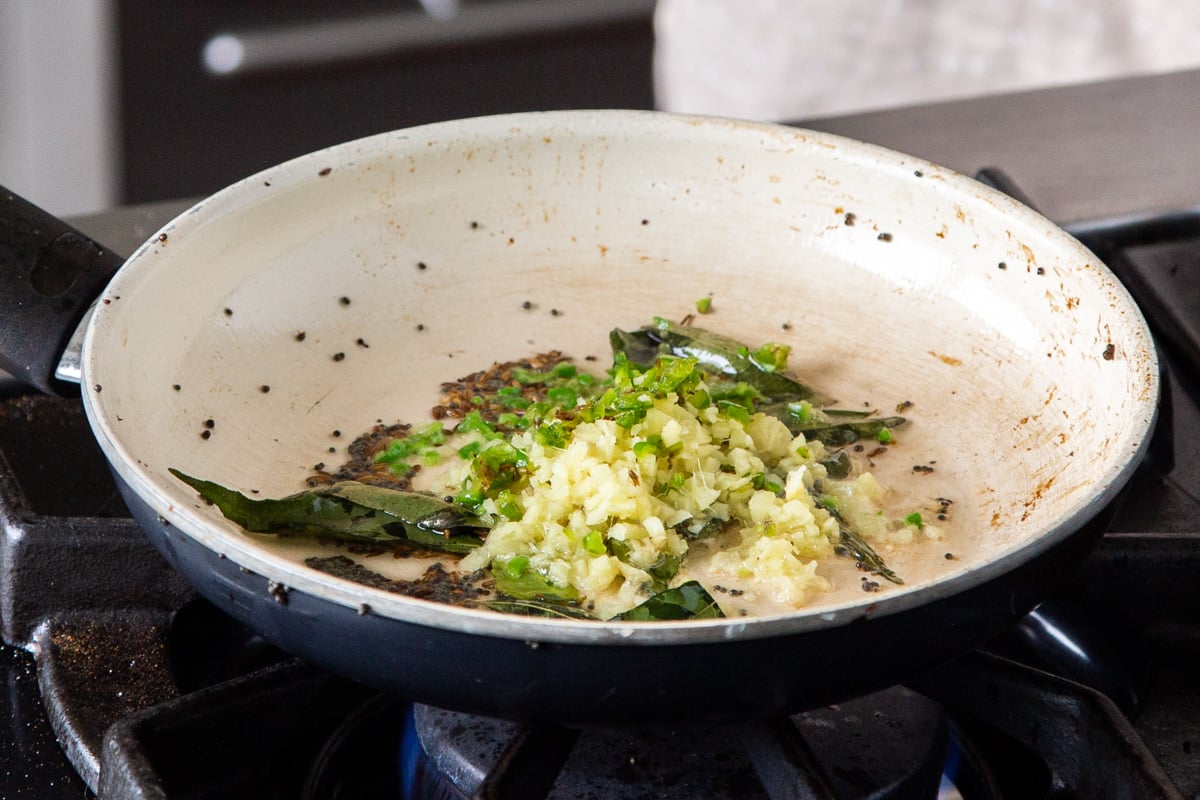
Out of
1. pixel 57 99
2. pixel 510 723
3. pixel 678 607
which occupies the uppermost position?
pixel 678 607

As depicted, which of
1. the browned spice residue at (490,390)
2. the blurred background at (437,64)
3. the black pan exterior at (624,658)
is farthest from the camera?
the blurred background at (437,64)

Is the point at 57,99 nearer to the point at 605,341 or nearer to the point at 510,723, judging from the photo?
the point at 605,341

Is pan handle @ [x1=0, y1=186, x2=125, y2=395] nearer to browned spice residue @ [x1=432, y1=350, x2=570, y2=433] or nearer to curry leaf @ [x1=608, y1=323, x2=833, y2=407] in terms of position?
browned spice residue @ [x1=432, y1=350, x2=570, y2=433]

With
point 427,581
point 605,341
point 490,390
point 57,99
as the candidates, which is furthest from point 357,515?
point 57,99

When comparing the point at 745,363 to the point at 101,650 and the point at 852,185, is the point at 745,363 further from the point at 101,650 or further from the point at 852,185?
the point at 101,650

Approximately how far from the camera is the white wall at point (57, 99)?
2.63m

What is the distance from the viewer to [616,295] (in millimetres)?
1042

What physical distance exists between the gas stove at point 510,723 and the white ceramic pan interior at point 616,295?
3.2 inches

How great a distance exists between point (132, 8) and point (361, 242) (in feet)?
6.63

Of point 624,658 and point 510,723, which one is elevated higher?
point 624,658

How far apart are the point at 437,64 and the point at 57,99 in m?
0.86

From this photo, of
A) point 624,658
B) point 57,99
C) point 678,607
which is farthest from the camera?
point 57,99

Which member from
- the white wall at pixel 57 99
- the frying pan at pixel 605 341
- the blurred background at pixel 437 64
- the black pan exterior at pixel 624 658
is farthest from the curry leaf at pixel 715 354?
the white wall at pixel 57 99

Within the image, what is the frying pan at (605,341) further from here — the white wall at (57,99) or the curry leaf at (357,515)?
the white wall at (57,99)
